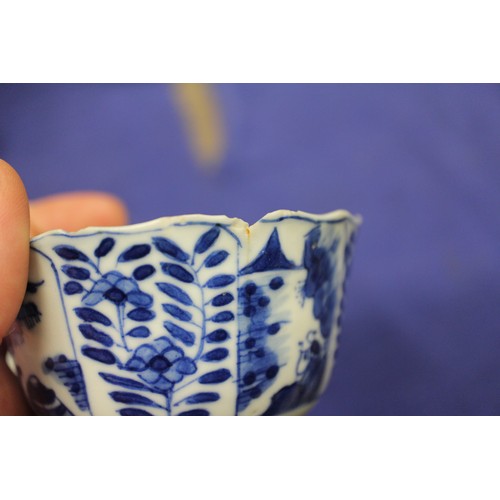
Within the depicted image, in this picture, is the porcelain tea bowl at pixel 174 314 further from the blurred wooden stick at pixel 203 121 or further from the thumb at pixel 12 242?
the blurred wooden stick at pixel 203 121

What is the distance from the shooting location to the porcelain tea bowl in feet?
0.84

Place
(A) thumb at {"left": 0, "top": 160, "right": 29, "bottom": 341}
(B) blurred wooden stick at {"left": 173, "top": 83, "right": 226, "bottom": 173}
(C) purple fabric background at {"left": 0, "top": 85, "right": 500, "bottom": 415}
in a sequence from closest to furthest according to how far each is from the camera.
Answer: (A) thumb at {"left": 0, "top": 160, "right": 29, "bottom": 341} < (C) purple fabric background at {"left": 0, "top": 85, "right": 500, "bottom": 415} < (B) blurred wooden stick at {"left": 173, "top": 83, "right": 226, "bottom": 173}

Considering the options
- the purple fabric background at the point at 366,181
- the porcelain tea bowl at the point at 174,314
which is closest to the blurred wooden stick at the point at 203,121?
the purple fabric background at the point at 366,181

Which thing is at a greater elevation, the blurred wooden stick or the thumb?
the blurred wooden stick

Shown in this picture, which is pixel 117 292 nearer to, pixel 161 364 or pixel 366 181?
pixel 161 364

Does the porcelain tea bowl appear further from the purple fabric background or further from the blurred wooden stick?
the blurred wooden stick

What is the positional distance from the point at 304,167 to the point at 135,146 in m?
0.17

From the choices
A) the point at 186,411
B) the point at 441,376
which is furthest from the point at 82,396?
the point at 441,376

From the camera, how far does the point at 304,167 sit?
60 cm

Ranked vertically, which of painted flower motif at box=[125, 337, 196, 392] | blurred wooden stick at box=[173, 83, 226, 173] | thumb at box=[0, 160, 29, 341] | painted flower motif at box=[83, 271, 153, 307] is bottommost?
painted flower motif at box=[125, 337, 196, 392]

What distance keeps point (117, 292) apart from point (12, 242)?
5cm

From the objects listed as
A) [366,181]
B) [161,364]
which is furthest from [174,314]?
[366,181]

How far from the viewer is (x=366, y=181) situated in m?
0.60

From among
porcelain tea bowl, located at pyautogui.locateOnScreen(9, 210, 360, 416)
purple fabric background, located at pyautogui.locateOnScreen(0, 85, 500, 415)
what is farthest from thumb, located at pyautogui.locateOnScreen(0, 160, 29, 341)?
purple fabric background, located at pyautogui.locateOnScreen(0, 85, 500, 415)
